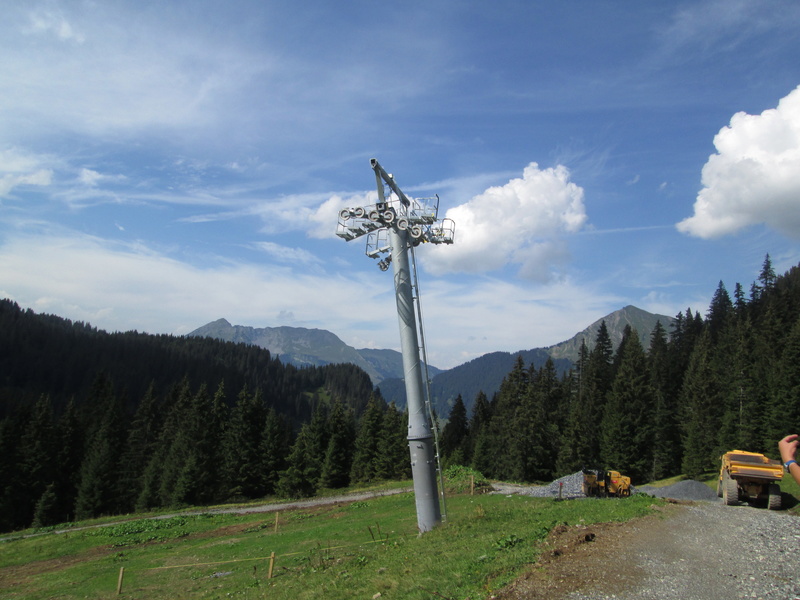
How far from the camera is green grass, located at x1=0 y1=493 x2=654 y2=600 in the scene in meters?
10.6

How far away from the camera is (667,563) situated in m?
10.0

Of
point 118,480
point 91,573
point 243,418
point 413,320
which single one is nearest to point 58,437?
point 118,480

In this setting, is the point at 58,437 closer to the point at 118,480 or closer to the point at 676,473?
the point at 118,480

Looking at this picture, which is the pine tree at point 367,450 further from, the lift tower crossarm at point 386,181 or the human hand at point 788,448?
the human hand at point 788,448

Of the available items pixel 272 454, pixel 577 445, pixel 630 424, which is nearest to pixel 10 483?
pixel 272 454

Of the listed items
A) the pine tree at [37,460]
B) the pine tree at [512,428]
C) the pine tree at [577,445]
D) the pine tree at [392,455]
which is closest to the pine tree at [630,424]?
the pine tree at [577,445]

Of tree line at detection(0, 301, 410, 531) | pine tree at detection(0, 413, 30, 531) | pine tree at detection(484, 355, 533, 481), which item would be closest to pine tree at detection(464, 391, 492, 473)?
pine tree at detection(484, 355, 533, 481)

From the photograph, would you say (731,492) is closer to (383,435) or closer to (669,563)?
(669,563)

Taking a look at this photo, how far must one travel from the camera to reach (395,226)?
17.5 metres

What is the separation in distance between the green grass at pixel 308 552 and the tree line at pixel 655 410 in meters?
31.0

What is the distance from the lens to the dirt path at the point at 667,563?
8.42 meters

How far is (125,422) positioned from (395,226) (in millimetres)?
66944

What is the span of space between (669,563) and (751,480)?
14.5 metres

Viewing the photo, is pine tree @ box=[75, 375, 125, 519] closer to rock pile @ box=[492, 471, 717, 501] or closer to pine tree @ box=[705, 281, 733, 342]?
rock pile @ box=[492, 471, 717, 501]
